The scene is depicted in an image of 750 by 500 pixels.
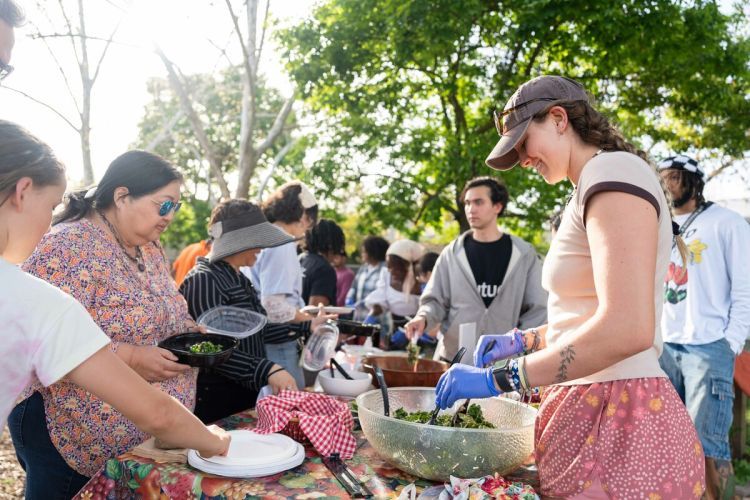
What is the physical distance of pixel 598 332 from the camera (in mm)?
1179

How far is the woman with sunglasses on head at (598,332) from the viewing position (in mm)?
1177

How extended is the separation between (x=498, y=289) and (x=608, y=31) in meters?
3.62

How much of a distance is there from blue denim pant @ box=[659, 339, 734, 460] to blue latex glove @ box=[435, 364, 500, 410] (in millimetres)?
2210

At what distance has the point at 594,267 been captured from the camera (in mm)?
1225

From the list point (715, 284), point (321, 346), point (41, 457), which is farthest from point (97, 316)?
point (715, 284)

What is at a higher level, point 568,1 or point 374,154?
point 568,1

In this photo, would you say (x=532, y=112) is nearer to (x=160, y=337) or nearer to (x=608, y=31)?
(x=160, y=337)

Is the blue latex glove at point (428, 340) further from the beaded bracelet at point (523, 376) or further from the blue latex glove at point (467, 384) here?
the beaded bracelet at point (523, 376)

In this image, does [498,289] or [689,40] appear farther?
[689,40]

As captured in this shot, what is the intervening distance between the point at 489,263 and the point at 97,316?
8.24 feet

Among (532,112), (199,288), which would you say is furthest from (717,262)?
(199,288)

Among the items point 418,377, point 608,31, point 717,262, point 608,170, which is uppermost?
point 608,31

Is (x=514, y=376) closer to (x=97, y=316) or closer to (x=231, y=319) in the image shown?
(x=97, y=316)

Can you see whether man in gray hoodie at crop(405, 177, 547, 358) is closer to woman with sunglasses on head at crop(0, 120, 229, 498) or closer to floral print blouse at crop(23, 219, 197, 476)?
floral print blouse at crop(23, 219, 197, 476)
